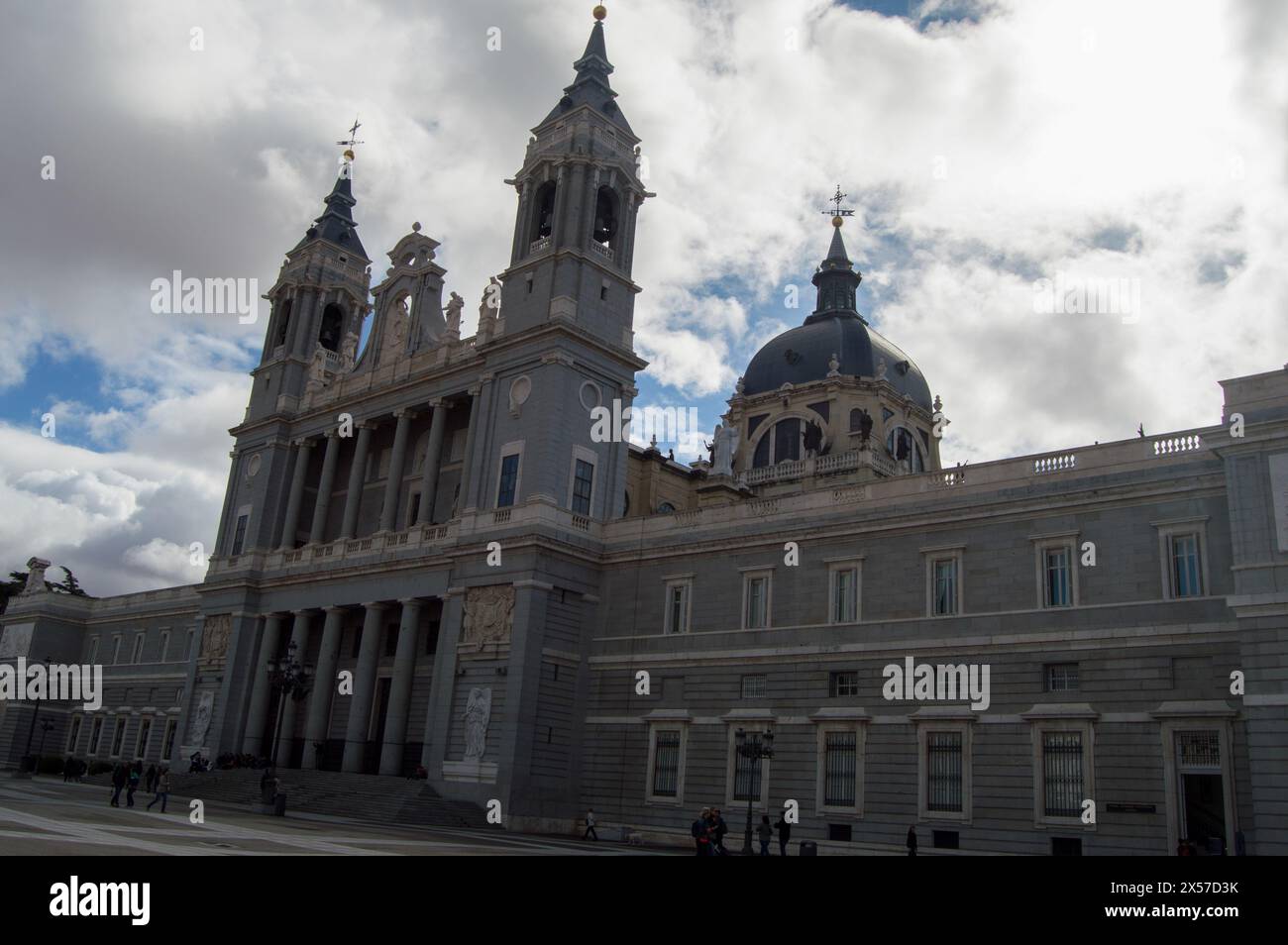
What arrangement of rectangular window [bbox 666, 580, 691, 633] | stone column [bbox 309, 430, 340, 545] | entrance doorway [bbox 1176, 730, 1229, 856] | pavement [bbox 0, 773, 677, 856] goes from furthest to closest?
stone column [bbox 309, 430, 340, 545] < rectangular window [bbox 666, 580, 691, 633] < entrance doorway [bbox 1176, 730, 1229, 856] < pavement [bbox 0, 773, 677, 856]

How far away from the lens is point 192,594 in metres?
65.9

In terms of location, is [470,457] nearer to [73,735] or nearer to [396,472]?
[396,472]

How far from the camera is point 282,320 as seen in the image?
207 ft

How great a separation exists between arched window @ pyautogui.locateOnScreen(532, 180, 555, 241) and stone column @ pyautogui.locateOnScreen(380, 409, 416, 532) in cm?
1059

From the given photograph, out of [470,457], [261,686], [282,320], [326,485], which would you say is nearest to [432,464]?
[470,457]

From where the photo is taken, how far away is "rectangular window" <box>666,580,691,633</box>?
131ft

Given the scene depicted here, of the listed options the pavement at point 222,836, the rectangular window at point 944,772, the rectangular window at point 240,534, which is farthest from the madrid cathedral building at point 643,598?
the pavement at point 222,836

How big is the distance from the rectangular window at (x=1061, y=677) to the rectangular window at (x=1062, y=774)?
1263 mm

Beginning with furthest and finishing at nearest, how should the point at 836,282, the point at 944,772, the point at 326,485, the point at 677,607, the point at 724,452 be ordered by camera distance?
the point at 836,282 → the point at 724,452 → the point at 326,485 → the point at 677,607 → the point at 944,772

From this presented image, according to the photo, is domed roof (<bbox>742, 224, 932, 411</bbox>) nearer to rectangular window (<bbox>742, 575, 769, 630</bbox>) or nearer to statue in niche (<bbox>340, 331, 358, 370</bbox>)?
statue in niche (<bbox>340, 331, 358, 370</bbox>)

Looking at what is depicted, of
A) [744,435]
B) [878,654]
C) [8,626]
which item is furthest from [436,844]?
Answer: [8,626]

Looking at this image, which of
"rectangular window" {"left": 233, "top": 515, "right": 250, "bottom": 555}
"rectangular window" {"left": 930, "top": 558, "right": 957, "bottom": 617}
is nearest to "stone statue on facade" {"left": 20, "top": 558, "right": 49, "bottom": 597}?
"rectangular window" {"left": 233, "top": 515, "right": 250, "bottom": 555}

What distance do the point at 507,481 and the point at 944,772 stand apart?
799 inches

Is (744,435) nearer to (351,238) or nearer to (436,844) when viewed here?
(351,238)
